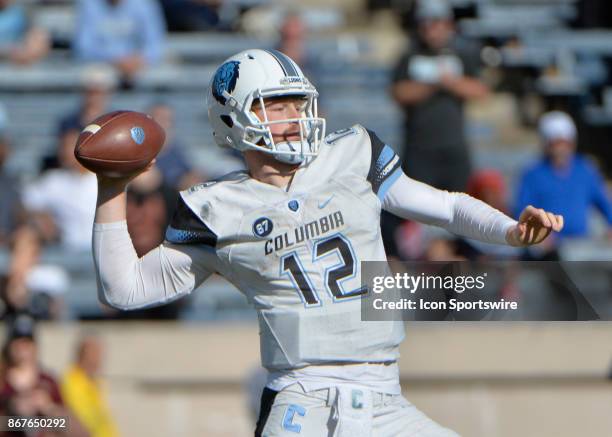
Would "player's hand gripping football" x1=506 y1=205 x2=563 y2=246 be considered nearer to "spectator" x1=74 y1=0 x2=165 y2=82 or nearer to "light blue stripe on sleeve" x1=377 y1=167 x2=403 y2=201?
"light blue stripe on sleeve" x1=377 y1=167 x2=403 y2=201

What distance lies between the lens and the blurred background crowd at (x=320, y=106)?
8.04 metres

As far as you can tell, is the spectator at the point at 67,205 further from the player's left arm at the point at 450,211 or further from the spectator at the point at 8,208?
the player's left arm at the point at 450,211

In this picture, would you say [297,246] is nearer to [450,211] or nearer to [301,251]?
[301,251]

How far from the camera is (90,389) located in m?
7.37

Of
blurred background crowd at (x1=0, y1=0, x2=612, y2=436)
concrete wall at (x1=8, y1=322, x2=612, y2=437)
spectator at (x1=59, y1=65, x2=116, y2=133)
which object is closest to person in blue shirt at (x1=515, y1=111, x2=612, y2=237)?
blurred background crowd at (x1=0, y1=0, x2=612, y2=436)

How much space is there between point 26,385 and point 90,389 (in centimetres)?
78

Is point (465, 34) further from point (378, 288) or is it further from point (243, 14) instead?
point (378, 288)

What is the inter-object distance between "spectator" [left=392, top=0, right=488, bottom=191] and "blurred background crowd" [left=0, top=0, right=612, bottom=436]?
12 millimetres

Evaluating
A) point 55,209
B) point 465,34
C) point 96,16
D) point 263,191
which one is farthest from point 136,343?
point 465,34

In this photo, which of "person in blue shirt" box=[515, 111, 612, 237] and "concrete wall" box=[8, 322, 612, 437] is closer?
"concrete wall" box=[8, 322, 612, 437]

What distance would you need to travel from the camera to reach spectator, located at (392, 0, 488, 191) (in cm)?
870

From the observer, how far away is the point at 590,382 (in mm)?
6895

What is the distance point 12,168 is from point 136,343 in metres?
2.26

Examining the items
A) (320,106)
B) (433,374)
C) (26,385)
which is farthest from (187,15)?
(26,385)
